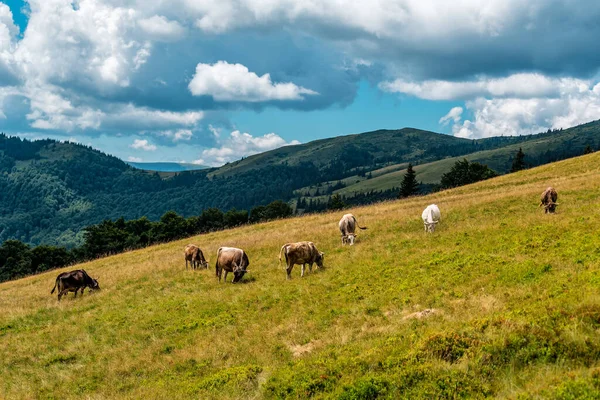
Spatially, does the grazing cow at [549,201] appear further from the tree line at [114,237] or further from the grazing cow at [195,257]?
the tree line at [114,237]

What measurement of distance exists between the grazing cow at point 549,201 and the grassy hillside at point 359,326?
119cm

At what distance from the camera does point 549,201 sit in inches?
1006

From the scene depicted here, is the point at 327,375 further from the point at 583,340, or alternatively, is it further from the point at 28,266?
the point at 28,266

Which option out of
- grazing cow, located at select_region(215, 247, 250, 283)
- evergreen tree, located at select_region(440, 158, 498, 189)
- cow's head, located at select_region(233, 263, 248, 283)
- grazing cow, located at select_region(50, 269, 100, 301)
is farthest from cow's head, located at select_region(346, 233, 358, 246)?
evergreen tree, located at select_region(440, 158, 498, 189)

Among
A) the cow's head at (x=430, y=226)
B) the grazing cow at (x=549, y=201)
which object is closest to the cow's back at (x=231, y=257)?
the cow's head at (x=430, y=226)

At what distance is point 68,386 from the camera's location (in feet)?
42.3

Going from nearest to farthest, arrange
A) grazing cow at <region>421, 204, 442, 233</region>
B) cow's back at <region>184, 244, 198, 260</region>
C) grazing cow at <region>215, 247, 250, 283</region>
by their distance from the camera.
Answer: grazing cow at <region>215, 247, 250, 283</region> < grazing cow at <region>421, 204, 442, 233</region> < cow's back at <region>184, 244, 198, 260</region>

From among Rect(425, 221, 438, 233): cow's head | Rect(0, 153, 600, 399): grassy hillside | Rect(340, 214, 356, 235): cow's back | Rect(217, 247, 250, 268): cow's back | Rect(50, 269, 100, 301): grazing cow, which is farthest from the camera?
Rect(340, 214, 356, 235): cow's back

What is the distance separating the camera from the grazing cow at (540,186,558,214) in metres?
24.9

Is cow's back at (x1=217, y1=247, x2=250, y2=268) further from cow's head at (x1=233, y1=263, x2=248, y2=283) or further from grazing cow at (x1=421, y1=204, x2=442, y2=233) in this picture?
grazing cow at (x1=421, y1=204, x2=442, y2=233)

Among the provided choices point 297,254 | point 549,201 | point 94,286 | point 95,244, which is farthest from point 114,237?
point 549,201

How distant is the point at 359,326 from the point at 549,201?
1959 cm

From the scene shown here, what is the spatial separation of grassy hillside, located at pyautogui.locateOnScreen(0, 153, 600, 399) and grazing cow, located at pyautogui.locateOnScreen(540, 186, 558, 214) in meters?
1.19

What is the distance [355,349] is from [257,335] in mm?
4514
